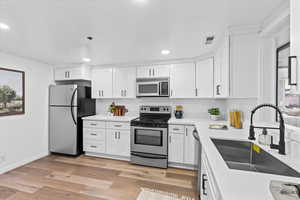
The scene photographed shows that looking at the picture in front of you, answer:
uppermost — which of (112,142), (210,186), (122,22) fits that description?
(122,22)

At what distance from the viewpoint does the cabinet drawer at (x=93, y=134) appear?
316 cm

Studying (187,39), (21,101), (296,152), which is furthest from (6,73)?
(296,152)

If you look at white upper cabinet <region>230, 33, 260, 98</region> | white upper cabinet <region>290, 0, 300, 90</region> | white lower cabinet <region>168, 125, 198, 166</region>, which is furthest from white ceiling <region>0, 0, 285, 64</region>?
white lower cabinet <region>168, 125, 198, 166</region>

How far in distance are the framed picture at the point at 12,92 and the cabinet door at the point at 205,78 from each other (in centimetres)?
361

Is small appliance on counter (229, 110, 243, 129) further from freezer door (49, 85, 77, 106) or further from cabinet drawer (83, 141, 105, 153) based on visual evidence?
freezer door (49, 85, 77, 106)

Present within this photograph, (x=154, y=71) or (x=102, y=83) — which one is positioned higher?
(x=154, y=71)

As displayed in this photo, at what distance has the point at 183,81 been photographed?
9.96 ft

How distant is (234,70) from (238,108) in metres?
0.51

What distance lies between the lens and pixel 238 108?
1.85 meters

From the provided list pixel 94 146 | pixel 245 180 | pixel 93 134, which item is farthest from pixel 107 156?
pixel 245 180

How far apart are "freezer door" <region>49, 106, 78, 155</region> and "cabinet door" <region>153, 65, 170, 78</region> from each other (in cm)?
202

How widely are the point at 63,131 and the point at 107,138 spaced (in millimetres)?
1077

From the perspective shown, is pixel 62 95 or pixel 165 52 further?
pixel 62 95

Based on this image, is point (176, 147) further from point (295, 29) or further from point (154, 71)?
point (295, 29)
